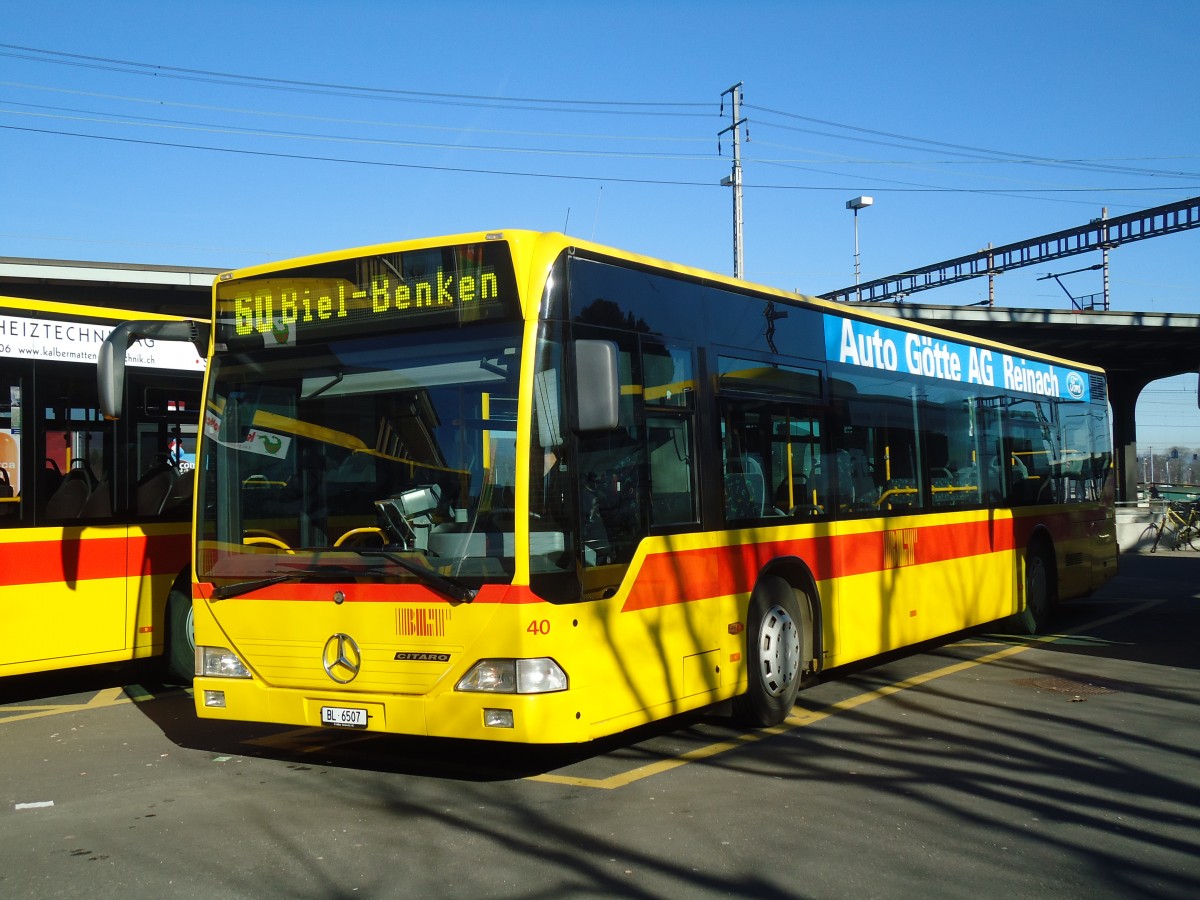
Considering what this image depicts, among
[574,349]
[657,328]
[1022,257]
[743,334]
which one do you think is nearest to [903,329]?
[743,334]

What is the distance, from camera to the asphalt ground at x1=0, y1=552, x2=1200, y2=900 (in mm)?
5434

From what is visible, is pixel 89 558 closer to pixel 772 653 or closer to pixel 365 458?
pixel 365 458

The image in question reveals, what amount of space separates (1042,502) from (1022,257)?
121 ft

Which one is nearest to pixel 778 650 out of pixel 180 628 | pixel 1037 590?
pixel 180 628

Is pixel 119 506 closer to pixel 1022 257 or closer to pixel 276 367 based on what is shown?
pixel 276 367

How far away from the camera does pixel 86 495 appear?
998cm

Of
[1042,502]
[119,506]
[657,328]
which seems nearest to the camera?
[657,328]

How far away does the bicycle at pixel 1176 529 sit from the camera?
1209 inches

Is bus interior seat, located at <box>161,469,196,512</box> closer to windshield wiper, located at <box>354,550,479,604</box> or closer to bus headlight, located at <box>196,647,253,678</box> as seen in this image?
bus headlight, located at <box>196,647,253,678</box>

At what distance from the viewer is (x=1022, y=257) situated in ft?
159

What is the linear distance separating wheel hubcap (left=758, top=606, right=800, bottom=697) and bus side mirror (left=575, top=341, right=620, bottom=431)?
2.67 meters

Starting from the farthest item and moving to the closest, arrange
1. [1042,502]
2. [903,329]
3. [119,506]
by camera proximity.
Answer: [1042,502], [903,329], [119,506]

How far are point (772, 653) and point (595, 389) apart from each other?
9.95 ft

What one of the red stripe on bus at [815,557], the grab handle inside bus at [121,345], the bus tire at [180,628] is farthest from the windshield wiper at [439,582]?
the bus tire at [180,628]
